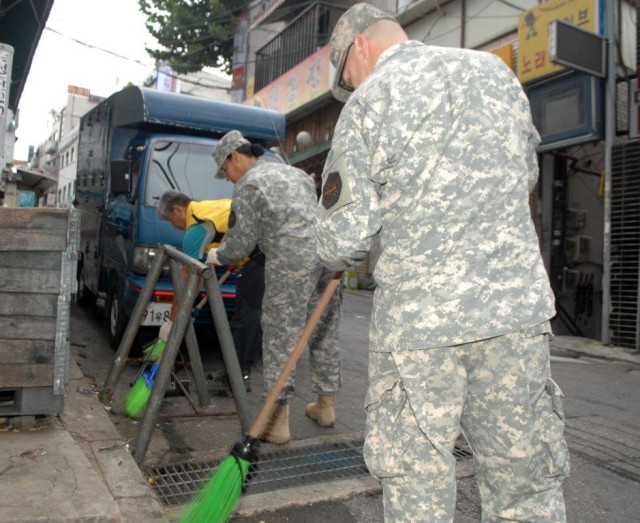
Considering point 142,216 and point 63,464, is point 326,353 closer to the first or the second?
point 63,464

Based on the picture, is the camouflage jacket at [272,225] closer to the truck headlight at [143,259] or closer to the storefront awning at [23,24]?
the truck headlight at [143,259]

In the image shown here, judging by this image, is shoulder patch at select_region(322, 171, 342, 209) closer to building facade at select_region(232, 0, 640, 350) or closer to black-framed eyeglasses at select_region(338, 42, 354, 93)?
black-framed eyeglasses at select_region(338, 42, 354, 93)

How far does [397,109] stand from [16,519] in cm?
209

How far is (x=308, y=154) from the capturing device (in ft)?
58.7

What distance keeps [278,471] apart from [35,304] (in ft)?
5.31

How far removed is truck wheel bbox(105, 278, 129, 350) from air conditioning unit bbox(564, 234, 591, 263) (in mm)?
7965

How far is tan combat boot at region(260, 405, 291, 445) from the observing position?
149 inches

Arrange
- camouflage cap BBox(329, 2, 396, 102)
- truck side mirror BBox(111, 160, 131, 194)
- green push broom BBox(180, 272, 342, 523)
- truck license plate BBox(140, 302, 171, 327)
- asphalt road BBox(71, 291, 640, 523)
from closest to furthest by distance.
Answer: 1. camouflage cap BBox(329, 2, 396, 102)
2. green push broom BBox(180, 272, 342, 523)
3. asphalt road BBox(71, 291, 640, 523)
4. truck license plate BBox(140, 302, 171, 327)
5. truck side mirror BBox(111, 160, 131, 194)

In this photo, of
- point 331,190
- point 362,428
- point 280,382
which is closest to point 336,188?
point 331,190

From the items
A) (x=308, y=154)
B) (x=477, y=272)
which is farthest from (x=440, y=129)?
(x=308, y=154)

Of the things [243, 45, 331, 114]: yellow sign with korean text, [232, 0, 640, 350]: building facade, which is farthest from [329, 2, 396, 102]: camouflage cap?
[243, 45, 331, 114]: yellow sign with korean text

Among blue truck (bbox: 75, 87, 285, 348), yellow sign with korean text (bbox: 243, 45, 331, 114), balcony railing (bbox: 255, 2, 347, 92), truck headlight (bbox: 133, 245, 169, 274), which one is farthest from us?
balcony railing (bbox: 255, 2, 347, 92)

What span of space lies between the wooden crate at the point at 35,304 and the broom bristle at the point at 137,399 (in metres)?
0.68

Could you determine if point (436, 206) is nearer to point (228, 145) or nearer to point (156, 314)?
point (228, 145)
